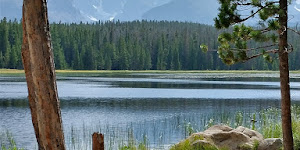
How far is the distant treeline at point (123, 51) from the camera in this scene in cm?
10375

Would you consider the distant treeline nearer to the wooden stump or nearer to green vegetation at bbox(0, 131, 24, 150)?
green vegetation at bbox(0, 131, 24, 150)

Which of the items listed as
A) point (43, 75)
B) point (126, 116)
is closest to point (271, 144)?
point (43, 75)

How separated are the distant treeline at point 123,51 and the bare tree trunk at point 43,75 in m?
87.4

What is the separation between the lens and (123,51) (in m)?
108

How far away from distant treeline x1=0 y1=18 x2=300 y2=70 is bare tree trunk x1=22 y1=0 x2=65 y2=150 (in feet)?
287

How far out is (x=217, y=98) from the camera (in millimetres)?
36094

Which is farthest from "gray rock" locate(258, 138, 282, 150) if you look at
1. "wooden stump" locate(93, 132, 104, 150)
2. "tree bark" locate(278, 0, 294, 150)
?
"wooden stump" locate(93, 132, 104, 150)

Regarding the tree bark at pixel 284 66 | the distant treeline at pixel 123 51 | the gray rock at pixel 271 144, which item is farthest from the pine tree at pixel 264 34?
the distant treeline at pixel 123 51

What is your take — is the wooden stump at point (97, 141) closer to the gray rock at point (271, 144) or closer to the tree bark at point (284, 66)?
the tree bark at point (284, 66)

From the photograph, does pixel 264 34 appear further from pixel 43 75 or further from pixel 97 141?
pixel 43 75

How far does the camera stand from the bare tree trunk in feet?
20.0

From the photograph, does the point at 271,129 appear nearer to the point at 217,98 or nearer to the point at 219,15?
the point at 219,15

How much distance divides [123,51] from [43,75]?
337 feet

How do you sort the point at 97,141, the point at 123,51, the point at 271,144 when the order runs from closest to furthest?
the point at 97,141, the point at 271,144, the point at 123,51
